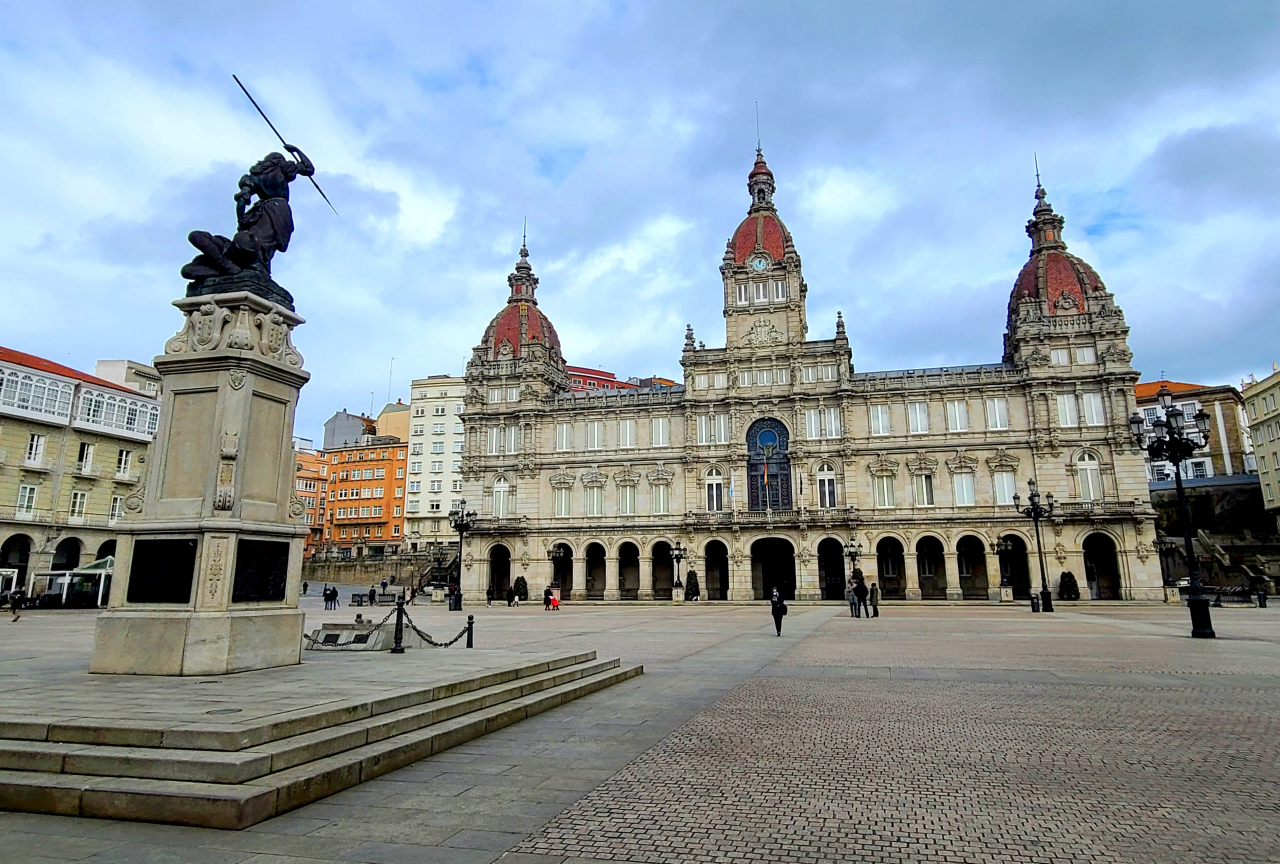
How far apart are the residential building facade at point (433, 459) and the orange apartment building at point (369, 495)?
4.07m

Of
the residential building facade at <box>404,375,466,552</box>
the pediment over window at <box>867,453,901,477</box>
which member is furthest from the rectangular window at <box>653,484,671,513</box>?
the residential building facade at <box>404,375,466,552</box>

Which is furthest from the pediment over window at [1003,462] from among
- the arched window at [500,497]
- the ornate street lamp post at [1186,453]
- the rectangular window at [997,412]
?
the arched window at [500,497]

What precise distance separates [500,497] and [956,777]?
55.4 meters

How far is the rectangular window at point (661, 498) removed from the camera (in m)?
56.6

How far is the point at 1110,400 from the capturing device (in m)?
49.8

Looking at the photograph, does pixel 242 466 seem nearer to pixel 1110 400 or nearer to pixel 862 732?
pixel 862 732

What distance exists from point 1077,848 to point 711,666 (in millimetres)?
9831

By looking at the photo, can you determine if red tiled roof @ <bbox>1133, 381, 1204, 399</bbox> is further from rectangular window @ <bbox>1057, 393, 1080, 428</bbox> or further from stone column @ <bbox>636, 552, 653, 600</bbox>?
stone column @ <bbox>636, 552, 653, 600</bbox>

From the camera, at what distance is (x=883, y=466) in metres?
52.8

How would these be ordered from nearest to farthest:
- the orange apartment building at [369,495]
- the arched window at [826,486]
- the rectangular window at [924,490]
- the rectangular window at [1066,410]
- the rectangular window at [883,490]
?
the rectangular window at [1066,410] → the rectangular window at [924,490] → the rectangular window at [883,490] → the arched window at [826,486] → the orange apartment building at [369,495]

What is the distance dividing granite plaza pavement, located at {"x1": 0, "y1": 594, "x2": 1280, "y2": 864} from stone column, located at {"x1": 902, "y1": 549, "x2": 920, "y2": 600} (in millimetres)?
38211

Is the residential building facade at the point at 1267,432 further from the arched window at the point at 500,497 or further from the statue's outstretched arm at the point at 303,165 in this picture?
the statue's outstretched arm at the point at 303,165

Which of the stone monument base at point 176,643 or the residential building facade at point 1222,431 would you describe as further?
the residential building facade at point 1222,431

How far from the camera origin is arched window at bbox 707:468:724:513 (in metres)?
55.7
